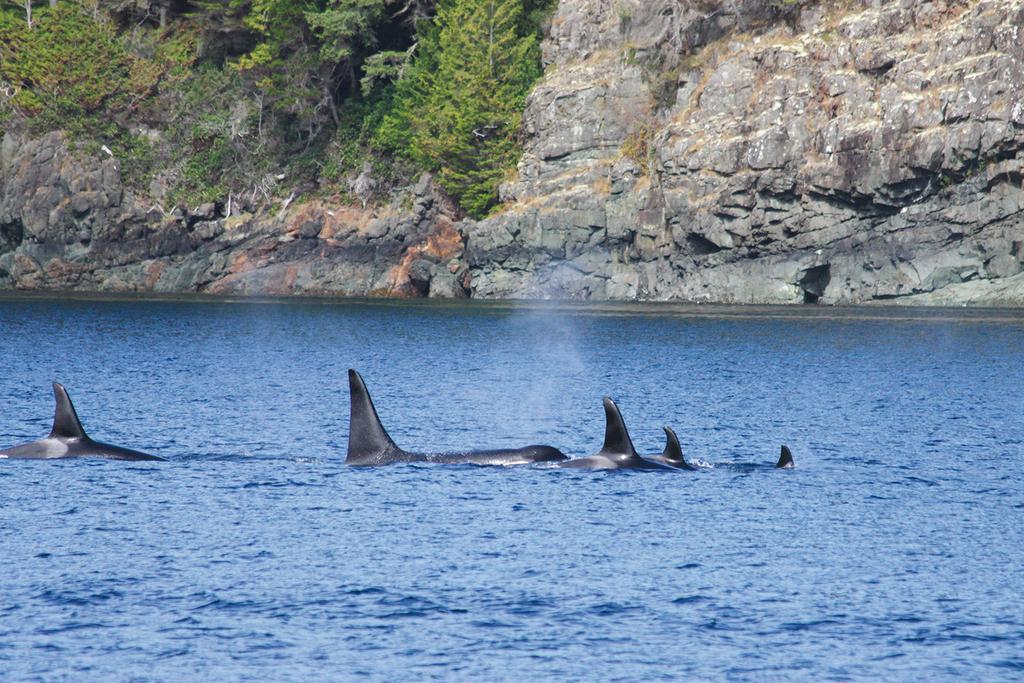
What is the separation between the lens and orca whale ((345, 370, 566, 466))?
29.7 metres

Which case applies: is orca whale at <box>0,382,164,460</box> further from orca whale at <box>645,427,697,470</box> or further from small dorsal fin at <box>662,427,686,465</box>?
small dorsal fin at <box>662,427,686,465</box>

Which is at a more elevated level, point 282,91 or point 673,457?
point 282,91

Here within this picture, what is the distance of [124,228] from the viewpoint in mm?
114375

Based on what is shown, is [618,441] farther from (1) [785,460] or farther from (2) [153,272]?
(2) [153,272]

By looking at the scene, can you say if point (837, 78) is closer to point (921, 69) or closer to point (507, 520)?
point (921, 69)

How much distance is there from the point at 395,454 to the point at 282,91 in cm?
9381

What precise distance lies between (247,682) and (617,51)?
94.5m

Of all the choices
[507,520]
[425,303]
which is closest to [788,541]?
[507,520]

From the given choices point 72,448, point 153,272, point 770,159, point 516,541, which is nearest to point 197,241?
point 153,272

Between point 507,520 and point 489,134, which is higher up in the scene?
point 489,134

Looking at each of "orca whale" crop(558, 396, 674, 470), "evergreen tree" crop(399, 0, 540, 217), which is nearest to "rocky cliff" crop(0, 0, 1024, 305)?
"evergreen tree" crop(399, 0, 540, 217)

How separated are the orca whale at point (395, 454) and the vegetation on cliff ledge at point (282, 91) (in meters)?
79.0

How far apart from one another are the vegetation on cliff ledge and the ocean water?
62.0 metres

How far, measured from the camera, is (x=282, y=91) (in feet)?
392
